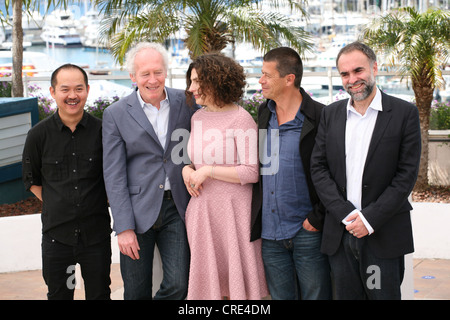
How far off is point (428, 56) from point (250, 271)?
5.85 metres

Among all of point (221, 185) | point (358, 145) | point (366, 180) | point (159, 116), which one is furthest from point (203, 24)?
point (366, 180)

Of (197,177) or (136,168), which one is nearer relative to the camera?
(197,177)

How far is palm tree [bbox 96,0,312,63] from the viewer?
355 inches

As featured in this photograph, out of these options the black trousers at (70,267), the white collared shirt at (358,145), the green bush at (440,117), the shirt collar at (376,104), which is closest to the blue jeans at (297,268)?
the white collared shirt at (358,145)

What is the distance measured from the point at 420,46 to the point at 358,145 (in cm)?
539

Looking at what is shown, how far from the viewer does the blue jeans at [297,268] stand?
11.5 feet

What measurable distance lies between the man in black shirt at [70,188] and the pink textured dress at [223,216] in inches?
23.7

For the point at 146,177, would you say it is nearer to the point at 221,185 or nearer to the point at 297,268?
the point at 221,185

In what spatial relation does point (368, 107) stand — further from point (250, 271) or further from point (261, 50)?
point (261, 50)

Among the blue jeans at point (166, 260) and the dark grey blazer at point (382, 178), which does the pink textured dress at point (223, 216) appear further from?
the dark grey blazer at point (382, 178)

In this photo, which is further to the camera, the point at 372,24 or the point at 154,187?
the point at 372,24

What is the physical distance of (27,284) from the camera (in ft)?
19.4

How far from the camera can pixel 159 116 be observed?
3.74 m
